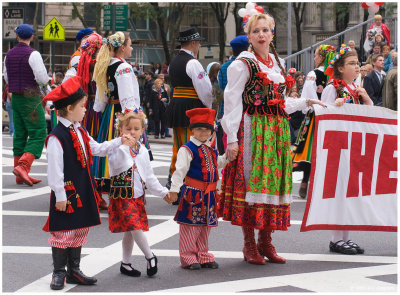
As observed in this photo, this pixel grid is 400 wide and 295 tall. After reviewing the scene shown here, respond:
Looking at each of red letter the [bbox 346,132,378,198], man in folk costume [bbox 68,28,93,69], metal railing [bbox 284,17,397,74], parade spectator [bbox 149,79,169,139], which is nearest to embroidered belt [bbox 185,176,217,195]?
red letter the [bbox 346,132,378,198]

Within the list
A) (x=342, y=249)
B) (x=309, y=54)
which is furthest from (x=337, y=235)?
(x=309, y=54)

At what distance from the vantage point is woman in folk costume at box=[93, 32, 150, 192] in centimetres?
821

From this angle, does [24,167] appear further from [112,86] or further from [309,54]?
[309,54]

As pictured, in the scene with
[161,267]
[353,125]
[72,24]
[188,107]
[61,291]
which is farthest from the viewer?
[72,24]

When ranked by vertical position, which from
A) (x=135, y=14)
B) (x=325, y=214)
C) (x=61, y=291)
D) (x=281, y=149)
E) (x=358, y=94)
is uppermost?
(x=135, y=14)

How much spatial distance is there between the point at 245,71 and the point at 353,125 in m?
1.10

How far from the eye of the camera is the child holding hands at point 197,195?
612 centimetres

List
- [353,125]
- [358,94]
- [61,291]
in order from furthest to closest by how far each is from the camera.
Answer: [358,94] → [353,125] → [61,291]

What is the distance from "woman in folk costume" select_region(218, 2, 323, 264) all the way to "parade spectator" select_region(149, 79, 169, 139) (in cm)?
1504

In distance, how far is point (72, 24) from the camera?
46562 millimetres

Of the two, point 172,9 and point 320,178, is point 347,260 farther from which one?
point 172,9

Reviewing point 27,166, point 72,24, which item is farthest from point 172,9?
point 27,166

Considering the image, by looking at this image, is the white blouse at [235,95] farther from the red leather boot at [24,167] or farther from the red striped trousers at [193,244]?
the red leather boot at [24,167]

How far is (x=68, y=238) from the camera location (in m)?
5.59
